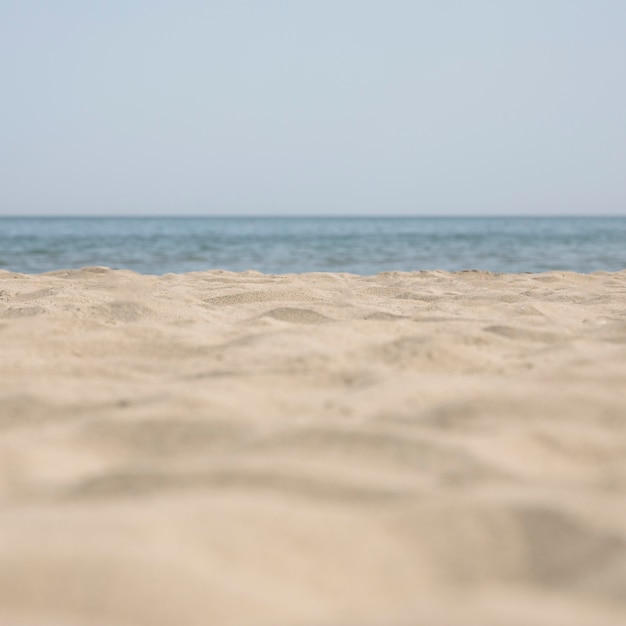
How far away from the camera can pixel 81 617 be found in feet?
2.71

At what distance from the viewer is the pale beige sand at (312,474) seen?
34.1 inches

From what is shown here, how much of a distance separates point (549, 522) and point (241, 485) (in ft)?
1.50

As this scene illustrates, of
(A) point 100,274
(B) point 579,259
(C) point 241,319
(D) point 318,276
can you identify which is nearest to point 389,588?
(C) point 241,319

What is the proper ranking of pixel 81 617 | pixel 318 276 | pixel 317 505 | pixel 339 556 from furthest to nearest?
pixel 318 276 → pixel 317 505 → pixel 339 556 → pixel 81 617

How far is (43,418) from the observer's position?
1.55m

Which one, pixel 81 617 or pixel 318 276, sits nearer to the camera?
pixel 81 617

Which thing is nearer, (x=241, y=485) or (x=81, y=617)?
(x=81, y=617)

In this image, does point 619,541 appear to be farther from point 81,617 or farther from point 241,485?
point 81,617

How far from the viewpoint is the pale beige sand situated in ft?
2.84

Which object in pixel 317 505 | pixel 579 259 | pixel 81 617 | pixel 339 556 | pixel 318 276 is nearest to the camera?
pixel 81 617

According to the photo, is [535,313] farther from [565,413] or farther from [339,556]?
[339,556]

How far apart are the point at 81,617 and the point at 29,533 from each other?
217 millimetres

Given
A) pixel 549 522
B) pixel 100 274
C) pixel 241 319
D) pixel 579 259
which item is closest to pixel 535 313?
pixel 241 319

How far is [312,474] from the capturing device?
119 cm
